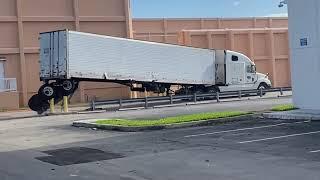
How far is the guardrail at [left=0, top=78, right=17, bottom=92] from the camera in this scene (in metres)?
38.4

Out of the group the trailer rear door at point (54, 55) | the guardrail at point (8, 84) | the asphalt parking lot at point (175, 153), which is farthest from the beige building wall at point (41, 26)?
the asphalt parking lot at point (175, 153)

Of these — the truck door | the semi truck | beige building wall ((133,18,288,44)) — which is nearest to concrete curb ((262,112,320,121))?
the semi truck

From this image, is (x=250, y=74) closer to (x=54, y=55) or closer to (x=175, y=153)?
(x=54, y=55)

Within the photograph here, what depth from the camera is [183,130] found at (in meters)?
18.1

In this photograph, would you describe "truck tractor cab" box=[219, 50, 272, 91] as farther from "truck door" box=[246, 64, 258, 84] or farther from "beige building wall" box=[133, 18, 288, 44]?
"beige building wall" box=[133, 18, 288, 44]

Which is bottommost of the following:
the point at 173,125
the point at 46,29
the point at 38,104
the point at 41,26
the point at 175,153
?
the point at 175,153

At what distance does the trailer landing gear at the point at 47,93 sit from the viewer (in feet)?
107

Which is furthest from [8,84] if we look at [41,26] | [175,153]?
[175,153]

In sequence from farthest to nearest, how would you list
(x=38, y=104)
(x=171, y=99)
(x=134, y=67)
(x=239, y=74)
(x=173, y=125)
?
(x=239, y=74), (x=171, y=99), (x=134, y=67), (x=38, y=104), (x=173, y=125)

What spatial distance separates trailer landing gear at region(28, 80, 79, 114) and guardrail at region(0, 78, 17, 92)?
6.34 metres

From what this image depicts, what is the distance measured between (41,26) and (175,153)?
29.2 m

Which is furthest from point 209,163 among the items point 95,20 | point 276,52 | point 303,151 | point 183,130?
point 276,52

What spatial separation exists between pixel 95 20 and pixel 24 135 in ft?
75.0

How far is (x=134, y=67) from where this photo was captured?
35.0 metres
